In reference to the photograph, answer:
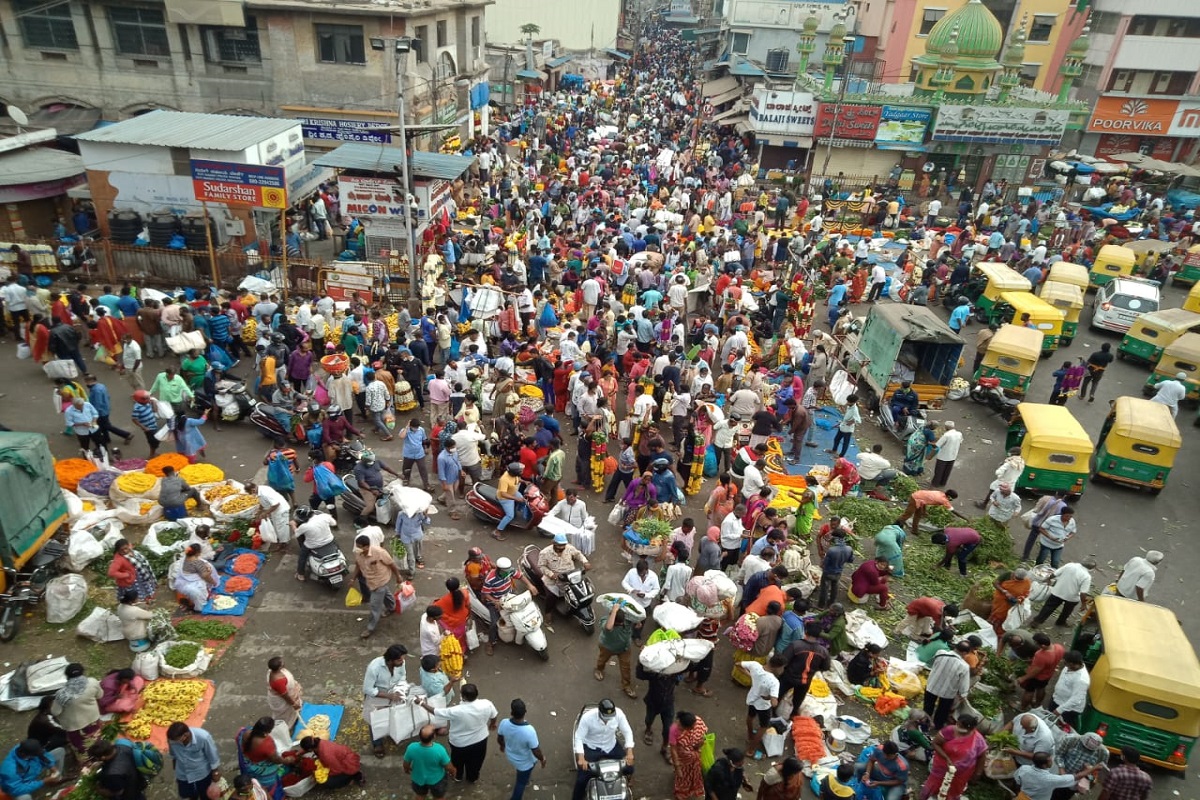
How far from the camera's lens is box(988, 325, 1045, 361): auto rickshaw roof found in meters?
16.2

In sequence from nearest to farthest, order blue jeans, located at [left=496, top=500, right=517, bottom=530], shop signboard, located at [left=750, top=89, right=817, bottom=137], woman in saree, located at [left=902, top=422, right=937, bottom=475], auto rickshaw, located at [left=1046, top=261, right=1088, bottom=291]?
blue jeans, located at [left=496, top=500, right=517, bottom=530]
woman in saree, located at [left=902, top=422, right=937, bottom=475]
auto rickshaw, located at [left=1046, top=261, right=1088, bottom=291]
shop signboard, located at [left=750, top=89, right=817, bottom=137]

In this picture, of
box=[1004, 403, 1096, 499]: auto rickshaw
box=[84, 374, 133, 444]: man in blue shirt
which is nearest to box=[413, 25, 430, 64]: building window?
box=[84, 374, 133, 444]: man in blue shirt

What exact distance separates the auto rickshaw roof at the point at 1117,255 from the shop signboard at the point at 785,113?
13.0m

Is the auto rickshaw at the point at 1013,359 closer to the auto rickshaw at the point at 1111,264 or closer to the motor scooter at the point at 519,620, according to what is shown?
the auto rickshaw at the point at 1111,264

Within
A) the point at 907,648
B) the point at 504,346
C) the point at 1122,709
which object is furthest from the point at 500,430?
the point at 1122,709

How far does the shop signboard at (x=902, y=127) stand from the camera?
103ft

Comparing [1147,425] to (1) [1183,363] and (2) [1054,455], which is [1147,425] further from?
(1) [1183,363]

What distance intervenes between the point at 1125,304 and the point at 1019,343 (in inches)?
284

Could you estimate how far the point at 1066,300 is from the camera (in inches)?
769

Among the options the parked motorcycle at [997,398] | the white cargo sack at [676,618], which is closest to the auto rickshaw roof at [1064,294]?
the parked motorcycle at [997,398]

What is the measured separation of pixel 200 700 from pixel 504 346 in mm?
8543

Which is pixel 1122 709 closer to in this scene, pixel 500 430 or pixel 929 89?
pixel 500 430

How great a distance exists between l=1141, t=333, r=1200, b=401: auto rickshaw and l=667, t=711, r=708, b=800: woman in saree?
53.0 feet

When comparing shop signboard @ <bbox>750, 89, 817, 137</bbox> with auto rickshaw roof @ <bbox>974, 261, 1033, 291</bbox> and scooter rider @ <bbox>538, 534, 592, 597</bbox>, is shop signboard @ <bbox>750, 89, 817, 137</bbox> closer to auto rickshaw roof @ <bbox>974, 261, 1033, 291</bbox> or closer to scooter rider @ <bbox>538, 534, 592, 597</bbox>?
auto rickshaw roof @ <bbox>974, 261, 1033, 291</bbox>
